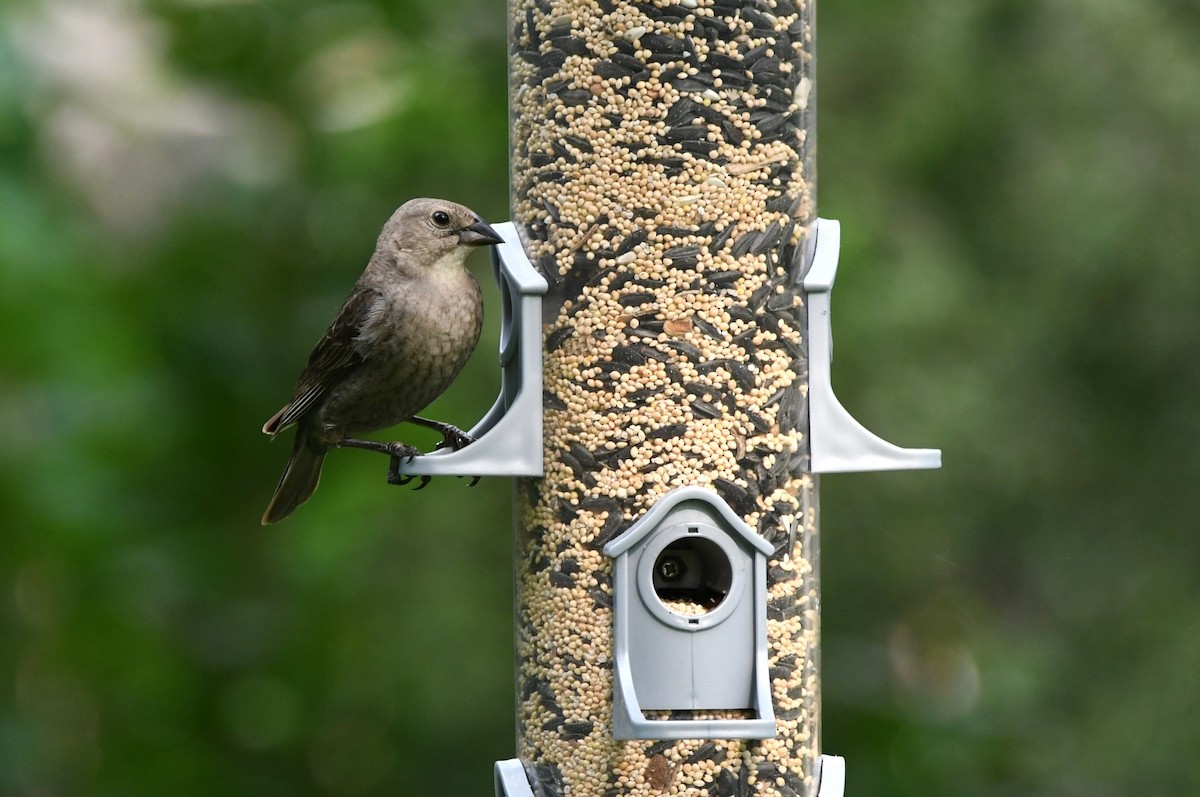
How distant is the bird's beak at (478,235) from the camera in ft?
14.4

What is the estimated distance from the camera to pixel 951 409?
Answer: 7430mm

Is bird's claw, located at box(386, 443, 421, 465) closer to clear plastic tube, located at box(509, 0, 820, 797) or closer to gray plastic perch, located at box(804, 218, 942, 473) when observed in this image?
clear plastic tube, located at box(509, 0, 820, 797)

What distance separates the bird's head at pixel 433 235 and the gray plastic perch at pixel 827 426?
3.37ft

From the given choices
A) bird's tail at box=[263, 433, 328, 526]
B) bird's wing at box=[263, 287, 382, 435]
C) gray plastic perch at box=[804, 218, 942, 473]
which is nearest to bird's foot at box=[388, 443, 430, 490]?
bird's wing at box=[263, 287, 382, 435]

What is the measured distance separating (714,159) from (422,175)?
123 inches

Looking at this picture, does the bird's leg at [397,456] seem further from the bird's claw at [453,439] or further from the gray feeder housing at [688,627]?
the gray feeder housing at [688,627]

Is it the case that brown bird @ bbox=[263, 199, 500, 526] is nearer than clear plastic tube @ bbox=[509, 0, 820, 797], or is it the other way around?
clear plastic tube @ bbox=[509, 0, 820, 797]

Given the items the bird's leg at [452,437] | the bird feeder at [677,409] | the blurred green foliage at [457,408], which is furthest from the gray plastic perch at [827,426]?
the blurred green foliage at [457,408]

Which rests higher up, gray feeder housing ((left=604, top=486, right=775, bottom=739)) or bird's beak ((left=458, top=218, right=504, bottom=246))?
bird's beak ((left=458, top=218, right=504, bottom=246))

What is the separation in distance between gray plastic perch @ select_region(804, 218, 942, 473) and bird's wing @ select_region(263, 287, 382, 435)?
1.39m

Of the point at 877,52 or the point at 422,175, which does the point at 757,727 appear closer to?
the point at 422,175

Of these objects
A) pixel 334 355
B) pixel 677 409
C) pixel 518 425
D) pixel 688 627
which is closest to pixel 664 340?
pixel 677 409

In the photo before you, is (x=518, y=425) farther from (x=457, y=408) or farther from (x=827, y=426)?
(x=457, y=408)

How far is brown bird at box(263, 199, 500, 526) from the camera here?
15.5ft
